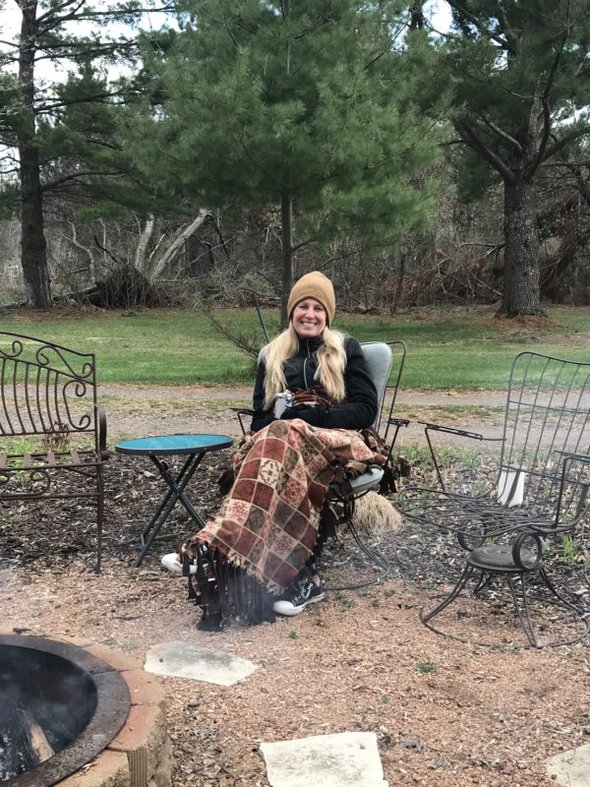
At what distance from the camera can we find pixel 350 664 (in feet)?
8.67

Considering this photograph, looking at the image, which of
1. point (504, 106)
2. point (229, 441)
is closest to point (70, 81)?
point (504, 106)

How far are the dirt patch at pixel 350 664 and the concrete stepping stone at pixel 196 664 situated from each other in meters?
0.05

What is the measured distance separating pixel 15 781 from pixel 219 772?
27.9 inches

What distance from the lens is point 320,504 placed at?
313 cm

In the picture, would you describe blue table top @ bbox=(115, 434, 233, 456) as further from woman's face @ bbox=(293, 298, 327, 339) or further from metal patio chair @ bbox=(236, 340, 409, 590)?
woman's face @ bbox=(293, 298, 327, 339)

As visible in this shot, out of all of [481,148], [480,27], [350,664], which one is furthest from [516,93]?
[350,664]

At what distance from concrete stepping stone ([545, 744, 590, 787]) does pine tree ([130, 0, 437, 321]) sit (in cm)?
534

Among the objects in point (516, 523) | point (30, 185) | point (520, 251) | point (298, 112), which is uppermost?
point (30, 185)

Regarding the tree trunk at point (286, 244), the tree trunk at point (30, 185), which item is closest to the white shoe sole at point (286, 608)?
the tree trunk at point (286, 244)

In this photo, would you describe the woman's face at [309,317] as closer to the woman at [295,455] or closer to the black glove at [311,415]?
the woman at [295,455]

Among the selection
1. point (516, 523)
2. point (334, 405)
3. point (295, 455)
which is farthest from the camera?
point (334, 405)

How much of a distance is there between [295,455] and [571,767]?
1.48 m

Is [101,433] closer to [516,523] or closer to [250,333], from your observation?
[516,523]

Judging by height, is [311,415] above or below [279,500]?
above
